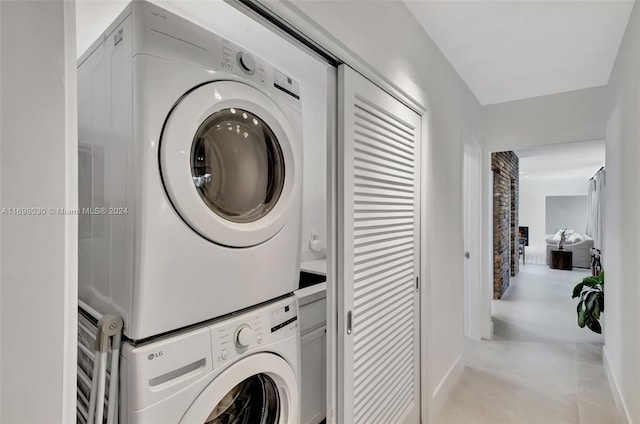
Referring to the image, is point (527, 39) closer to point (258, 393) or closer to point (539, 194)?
point (258, 393)

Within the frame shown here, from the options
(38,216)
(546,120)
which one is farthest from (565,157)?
(38,216)

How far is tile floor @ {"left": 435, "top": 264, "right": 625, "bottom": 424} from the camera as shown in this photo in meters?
2.12

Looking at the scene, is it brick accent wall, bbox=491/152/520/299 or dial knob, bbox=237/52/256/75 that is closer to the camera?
dial knob, bbox=237/52/256/75

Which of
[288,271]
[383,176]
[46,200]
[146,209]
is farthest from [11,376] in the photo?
[383,176]

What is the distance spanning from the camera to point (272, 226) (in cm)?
117

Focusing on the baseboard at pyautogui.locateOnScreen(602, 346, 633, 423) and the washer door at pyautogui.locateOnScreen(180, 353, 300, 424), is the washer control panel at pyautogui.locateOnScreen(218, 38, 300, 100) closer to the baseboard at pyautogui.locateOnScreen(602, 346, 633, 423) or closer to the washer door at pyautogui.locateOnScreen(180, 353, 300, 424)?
the washer door at pyautogui.locateOnScreen(180, 353, 300, 424)

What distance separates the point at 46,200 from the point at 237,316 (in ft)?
2.55

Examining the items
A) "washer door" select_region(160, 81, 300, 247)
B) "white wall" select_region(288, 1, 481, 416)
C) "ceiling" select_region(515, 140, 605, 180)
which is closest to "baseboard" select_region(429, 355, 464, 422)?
"white wall" select_region(288, 1, 481, 416)

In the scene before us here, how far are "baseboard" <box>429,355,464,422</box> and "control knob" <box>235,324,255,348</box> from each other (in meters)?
1.55

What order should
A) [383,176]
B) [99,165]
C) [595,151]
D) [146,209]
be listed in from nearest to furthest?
[146,209], [99,165], [383,176], [595,151]

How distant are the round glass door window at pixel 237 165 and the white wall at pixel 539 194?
441 inches

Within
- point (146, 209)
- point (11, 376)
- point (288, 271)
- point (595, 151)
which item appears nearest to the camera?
point (11, 376)

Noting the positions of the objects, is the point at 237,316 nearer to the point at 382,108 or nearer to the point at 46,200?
the point at 46,200

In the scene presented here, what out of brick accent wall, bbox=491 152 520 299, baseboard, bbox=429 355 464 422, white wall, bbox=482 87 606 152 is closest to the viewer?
baseboard, bbox=429 355 464 422
